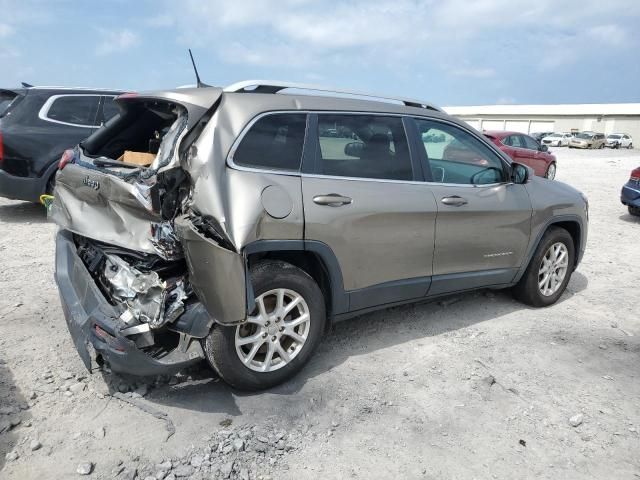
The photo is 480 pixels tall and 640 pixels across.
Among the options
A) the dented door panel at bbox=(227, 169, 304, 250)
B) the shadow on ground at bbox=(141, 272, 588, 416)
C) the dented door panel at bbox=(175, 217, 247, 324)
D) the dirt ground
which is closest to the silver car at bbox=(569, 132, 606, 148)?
the shadow on ground at bbox=(141, 272, 588, 416)

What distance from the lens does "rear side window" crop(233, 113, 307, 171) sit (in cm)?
307

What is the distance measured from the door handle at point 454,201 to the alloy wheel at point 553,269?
1360 millimetres

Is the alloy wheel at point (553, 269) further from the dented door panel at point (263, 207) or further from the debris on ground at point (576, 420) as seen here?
the dented door panel at point (263, 207)

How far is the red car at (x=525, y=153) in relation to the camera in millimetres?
15867

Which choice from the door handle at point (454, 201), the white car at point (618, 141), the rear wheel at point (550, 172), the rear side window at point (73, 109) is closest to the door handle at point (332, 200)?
the door handle at point (454, 201)

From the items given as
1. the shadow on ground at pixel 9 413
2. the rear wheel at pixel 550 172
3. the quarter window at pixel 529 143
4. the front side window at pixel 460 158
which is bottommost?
the rear wheel at pixel 550 172

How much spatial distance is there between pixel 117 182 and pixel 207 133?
63cm

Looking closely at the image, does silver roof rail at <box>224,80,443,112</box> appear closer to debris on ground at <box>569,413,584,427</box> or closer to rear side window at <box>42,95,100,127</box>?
debris on ground at <box>569,413,584,427</box>

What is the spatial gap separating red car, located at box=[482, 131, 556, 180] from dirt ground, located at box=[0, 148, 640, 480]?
40.0 ft

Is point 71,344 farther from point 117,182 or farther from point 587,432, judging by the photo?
point 587,432

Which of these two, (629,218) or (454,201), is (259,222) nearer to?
(454,201)

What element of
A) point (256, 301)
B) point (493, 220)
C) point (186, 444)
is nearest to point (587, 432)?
point (493, 220)

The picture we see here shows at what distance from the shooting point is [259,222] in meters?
2.95

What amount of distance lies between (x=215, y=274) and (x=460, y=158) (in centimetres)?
255
